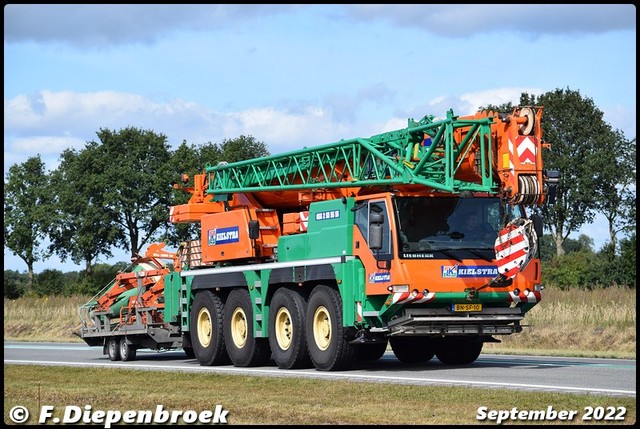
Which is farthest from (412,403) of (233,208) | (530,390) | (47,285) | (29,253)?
(29,253)

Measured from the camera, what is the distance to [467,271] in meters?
21.7

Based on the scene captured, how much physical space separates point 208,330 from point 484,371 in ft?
→ 24.0

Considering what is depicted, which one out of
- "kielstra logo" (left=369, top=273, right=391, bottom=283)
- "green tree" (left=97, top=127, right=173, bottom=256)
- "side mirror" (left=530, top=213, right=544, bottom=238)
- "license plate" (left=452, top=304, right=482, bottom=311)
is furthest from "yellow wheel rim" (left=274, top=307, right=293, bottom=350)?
"green tree" (left=97, top=127, right=173, bottom=256)

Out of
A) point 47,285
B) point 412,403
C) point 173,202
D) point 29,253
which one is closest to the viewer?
point 412,403

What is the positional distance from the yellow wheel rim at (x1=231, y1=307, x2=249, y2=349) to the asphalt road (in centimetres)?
55

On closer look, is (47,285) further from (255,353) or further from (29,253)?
(255,353)

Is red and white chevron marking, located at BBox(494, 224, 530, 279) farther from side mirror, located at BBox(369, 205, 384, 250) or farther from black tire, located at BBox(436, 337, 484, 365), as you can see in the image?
black tire, located at BBox(436, 337, 484, 365)

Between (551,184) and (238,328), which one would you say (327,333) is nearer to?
(238,328)

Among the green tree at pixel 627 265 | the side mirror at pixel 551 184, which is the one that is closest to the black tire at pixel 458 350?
the side mirror at pixel 551 184

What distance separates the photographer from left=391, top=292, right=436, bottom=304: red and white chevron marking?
70.0 ft

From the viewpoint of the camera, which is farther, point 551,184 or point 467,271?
point 467,271

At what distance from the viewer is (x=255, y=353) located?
25188mm

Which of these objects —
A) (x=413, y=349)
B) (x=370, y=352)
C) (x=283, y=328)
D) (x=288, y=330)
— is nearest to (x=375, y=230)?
(x=288, y=330)

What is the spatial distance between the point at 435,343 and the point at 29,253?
74.7 metres
